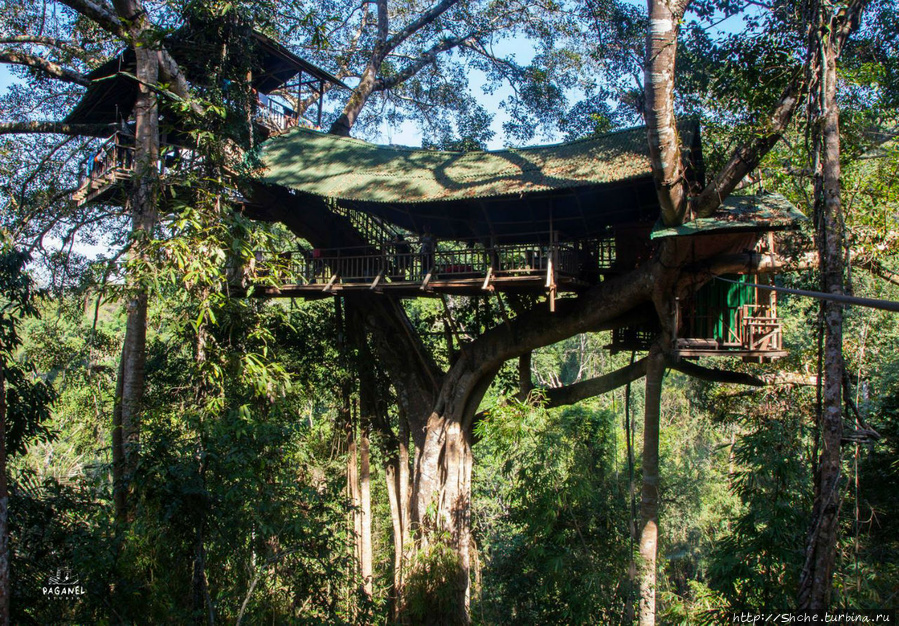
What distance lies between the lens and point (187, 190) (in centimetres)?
759

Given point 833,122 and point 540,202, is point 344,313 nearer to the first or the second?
point 540,202

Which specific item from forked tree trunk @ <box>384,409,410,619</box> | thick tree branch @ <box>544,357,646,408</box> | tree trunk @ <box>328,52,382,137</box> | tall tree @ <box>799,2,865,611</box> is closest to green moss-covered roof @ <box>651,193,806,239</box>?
tall tree @ <box>799,2,865,611</box>

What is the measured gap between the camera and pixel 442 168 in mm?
9406

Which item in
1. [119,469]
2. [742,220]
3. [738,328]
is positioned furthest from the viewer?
[738,328]

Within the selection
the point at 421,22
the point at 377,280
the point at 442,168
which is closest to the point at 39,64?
the point at 377,280

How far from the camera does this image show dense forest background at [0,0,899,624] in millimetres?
5496

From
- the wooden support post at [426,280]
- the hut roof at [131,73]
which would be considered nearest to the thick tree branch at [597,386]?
the wooden support post at [426,280]

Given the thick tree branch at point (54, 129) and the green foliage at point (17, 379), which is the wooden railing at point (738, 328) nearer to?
the green foliage at point (17, 379)

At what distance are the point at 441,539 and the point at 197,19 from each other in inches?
311

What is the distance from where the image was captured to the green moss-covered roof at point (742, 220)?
19.8 feet

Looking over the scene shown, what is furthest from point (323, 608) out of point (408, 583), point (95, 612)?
point (95, 612)

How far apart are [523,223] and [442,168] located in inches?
64.0

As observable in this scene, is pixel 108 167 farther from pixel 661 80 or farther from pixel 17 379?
pixel 661 80

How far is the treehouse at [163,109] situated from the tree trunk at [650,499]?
628cm
